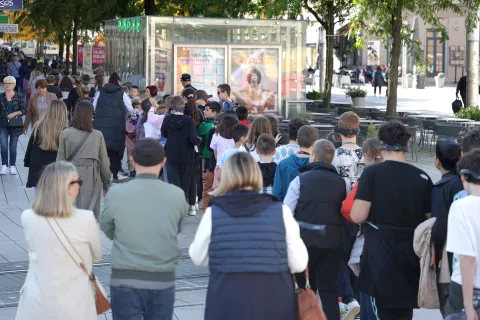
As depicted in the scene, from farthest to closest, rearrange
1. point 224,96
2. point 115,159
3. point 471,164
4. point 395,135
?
point 115,159 → point 224,96 → point 395,135 → point 471,164

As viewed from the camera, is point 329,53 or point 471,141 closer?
point 471,141

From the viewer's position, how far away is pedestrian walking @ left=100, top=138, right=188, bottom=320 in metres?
5.62

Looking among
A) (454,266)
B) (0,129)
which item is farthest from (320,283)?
(0,129)

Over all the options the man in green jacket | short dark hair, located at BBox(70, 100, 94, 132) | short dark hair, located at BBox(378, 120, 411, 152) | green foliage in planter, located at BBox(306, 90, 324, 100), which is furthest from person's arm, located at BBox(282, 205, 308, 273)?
green foliage in planter, located at BBox(306, 90, 324, 100)

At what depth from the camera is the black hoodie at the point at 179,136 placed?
41.0ft

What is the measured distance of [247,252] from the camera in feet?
16.9

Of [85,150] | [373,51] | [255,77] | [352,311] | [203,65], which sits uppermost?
[373,51]

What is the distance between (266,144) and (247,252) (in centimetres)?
320

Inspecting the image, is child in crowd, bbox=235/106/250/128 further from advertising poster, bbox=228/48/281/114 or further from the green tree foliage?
advertising poster, bbox=228/48/281/114

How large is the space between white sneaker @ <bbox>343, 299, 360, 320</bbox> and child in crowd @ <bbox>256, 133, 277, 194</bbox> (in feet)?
3.81

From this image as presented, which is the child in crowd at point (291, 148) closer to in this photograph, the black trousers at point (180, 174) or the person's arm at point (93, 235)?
the person's arm at point (93, 235)

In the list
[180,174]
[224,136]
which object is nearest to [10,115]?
[180,174]

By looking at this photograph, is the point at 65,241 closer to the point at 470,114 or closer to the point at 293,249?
the point at 293,249

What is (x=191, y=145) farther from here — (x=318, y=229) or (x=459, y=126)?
(x=459, y=126)
